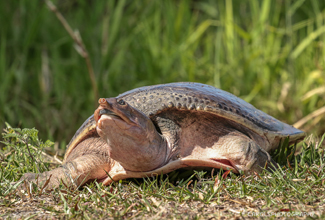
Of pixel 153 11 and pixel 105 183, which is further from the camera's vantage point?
pixel 153 11

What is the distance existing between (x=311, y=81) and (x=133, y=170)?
2.65 meters

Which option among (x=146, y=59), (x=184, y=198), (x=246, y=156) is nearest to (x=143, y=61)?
(x=146, y=59)

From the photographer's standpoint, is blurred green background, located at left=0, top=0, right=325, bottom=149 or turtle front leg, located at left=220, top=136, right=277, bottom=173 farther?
blurred green background, located at left=0, top=0, right=325, bottom=149

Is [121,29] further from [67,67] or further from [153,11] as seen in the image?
[67,67]

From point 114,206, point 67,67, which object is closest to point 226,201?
point 114,206

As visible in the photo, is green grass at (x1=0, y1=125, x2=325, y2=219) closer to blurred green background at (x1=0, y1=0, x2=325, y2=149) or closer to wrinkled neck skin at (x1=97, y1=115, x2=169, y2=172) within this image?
wrinkled neck skin at (x1=97, y1=115, x2=169, y2=172)

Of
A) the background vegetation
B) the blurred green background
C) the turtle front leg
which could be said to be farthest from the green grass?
the blurred green background

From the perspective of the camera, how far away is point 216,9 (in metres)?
4.80

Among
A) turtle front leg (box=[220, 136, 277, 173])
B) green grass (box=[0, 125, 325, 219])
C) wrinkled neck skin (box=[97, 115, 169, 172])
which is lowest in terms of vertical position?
green grass (box=[0, 125, 325, 219])

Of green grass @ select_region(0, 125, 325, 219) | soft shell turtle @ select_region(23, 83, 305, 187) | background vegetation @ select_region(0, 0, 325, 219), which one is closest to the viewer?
green grass @ select_region(0, 125, 325, 219)

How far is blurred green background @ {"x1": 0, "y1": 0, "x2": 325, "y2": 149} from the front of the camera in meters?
3.93

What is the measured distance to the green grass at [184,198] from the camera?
1.43m

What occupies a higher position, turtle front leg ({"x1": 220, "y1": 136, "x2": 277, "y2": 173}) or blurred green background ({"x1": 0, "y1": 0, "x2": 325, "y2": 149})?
blurred green background ({"x1": 0, "y1": 0, "x2": 325, "y2": 149})

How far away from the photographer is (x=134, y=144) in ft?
5.67
